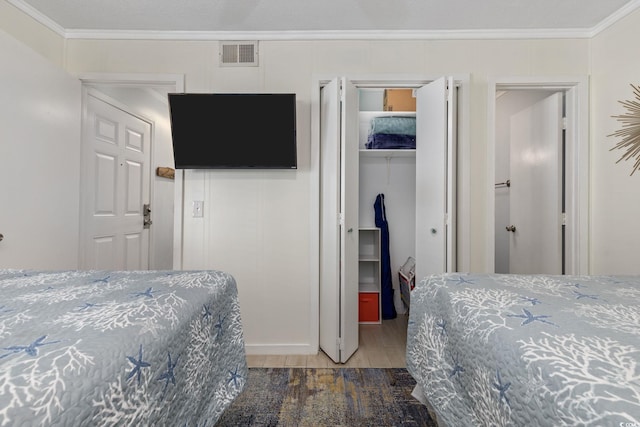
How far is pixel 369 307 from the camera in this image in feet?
9.84

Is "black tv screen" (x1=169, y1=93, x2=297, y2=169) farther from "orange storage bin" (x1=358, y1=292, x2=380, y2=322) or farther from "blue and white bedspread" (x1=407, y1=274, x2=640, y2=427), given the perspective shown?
"orange storage bin" (x1=358, y1=292, x2=380, y2=322)

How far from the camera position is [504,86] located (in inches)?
91.0

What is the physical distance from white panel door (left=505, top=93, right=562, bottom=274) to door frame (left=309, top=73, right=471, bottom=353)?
700 mm

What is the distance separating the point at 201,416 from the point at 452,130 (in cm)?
207

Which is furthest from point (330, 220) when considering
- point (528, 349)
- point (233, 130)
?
point (528, 349)

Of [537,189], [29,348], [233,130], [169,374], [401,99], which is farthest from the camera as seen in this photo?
[401,99]

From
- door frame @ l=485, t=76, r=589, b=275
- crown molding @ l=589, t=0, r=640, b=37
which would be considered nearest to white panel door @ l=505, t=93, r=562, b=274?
door frame @ l=485, t=76, r=589, b=275

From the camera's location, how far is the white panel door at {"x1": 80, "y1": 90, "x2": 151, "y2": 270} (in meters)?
2.42

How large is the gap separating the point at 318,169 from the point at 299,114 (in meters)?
0.43

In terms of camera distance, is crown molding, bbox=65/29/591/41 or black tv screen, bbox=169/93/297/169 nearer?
black tv screen, bbox=169/93/297/169

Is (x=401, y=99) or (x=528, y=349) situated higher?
(x=401, y=99)

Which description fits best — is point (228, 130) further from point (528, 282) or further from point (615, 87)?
point (615, 87)

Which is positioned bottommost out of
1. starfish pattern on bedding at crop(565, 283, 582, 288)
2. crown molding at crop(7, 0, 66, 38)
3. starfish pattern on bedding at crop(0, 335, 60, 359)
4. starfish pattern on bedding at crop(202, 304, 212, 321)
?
starfish pattern on bedding at crop(202, 304, 212, 321)

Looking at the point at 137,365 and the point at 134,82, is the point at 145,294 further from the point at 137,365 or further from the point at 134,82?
the point at 134,82
